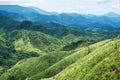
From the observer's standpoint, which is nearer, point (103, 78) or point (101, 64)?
point (103, 78)

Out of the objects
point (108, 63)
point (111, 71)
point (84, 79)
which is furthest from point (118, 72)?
point (84, 79)

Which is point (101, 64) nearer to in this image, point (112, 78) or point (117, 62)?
point (117, 62)

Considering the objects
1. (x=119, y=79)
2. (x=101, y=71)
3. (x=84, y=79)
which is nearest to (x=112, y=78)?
(x=119, y=79)

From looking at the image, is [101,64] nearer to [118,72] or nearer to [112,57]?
[112,57]

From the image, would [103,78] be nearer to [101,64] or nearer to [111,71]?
[111,71]

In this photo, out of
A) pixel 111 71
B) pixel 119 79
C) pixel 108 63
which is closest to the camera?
pixel 119 79

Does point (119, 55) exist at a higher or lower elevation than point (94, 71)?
higher

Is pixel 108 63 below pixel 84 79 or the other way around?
the other way around

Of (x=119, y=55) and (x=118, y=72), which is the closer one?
(x=118, y=72)

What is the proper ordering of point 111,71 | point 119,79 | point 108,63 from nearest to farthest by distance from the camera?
point 119,79, point 111,71, point 108,63
